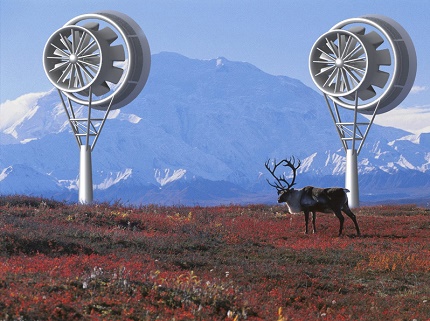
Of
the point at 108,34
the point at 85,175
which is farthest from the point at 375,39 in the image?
the point at 85,175

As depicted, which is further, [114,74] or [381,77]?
[381,77]

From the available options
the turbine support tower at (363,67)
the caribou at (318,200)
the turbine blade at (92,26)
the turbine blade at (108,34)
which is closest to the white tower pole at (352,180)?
the turbine support tower at (363,67)

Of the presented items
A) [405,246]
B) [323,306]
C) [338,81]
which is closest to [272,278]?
[323,306]

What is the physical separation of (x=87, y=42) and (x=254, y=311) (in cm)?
3588

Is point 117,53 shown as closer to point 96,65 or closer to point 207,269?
point 96,65

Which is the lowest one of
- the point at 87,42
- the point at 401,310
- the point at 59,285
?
the point at 401,310

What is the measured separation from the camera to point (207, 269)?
18797mm

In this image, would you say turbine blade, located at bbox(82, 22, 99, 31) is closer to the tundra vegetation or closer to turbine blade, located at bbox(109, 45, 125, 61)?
turbine blade, located at bbox(109, 45, 125, 61)

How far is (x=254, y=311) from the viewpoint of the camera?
43.6 ft

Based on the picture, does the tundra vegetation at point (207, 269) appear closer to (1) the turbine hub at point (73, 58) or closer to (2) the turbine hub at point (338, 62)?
(1) the turbine hub at point (73, 58)

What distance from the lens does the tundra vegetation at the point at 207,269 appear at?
1267cm

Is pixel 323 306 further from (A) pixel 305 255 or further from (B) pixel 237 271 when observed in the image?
(A) pixel 305 255

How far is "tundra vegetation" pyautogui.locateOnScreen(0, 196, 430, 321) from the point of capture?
41.6ft

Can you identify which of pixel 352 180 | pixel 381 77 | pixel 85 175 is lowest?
pixel 352 180
